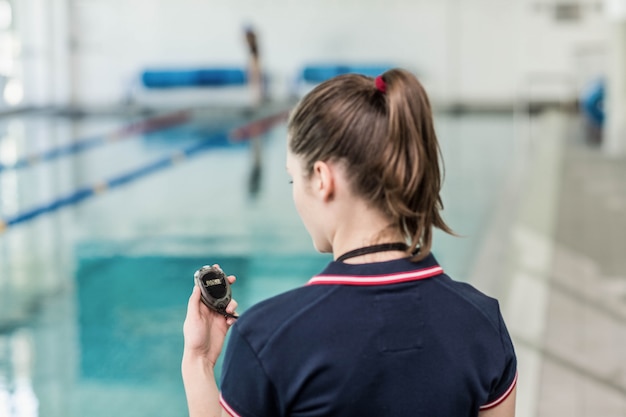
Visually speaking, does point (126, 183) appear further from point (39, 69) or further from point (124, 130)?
point (39, 69)

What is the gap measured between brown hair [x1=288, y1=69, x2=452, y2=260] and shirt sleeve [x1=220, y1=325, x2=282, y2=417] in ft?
0.85

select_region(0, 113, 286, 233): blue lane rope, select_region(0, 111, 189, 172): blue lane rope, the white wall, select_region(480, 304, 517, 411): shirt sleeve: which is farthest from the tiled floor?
the white wall

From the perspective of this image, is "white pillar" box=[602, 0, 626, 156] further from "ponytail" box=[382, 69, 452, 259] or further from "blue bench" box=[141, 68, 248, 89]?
"ponytail" box=[382, 69, 452, 259]

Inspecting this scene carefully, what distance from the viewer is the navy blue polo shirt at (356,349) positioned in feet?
3.98

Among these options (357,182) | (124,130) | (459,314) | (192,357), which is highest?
(357,182)

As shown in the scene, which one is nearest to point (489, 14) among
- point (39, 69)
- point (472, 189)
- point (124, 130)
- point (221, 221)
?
point (124, 130)

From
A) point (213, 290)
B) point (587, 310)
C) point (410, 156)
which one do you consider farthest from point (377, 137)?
point (587, 310)

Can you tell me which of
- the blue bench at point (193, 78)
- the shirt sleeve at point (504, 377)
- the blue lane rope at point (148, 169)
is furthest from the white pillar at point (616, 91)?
the shirt sleeve at point (504, 377)

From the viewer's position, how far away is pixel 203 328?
4.76ft

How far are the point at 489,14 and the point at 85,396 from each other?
1507cm

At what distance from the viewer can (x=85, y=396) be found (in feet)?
11.9

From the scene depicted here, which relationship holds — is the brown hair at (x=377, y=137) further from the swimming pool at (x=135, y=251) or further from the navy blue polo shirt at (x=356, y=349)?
the swimming pool at (x=135, y=251)

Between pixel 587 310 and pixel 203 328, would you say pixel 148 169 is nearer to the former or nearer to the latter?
pixel 587 310

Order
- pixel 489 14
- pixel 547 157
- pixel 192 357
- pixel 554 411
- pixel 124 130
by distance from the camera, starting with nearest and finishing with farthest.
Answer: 1. pixel 192 357
2. pixel 554 411
3. pixel 547 157
4. pixel 124 130
5. pixel 489 14
